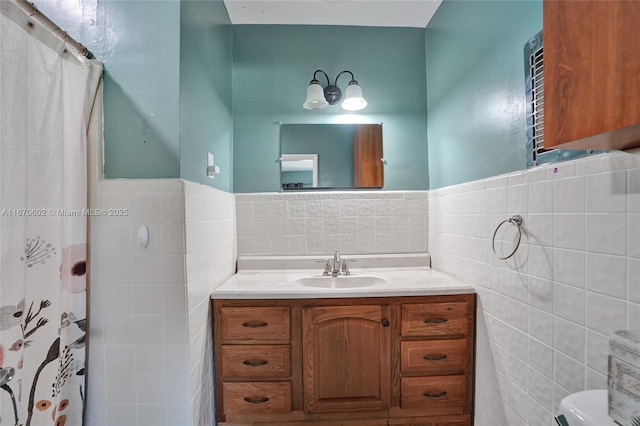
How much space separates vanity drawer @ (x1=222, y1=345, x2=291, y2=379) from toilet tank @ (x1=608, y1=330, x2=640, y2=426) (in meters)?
1.19

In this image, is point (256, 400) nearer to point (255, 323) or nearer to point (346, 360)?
point (255, 323)

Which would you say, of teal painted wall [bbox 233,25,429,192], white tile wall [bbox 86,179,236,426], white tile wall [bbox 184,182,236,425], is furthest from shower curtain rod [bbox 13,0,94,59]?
teal painted wall [bbox 233,25,429,192]

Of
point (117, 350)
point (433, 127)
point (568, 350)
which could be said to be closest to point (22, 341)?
point (117, 350)

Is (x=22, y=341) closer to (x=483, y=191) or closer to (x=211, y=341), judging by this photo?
(x=211, y=341)

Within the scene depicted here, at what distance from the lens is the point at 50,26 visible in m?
0.99

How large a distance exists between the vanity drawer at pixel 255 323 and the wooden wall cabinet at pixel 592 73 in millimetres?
1295

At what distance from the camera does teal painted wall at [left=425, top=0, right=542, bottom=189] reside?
118cm

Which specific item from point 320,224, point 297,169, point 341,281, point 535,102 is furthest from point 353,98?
point 341,281

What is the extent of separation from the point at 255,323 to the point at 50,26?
4.79ft

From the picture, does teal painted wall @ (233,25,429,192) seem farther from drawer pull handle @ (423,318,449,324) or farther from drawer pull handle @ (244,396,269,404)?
drawer pull handle @ (244,396,269,404)

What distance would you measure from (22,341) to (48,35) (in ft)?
3.45

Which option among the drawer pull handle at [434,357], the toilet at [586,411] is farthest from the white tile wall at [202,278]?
the toilet at [586,411]

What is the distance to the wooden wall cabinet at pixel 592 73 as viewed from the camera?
0.54 m

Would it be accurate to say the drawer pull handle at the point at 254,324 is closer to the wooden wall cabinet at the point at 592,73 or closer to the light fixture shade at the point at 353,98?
the wooden wall cabinet at the point at 592,73
